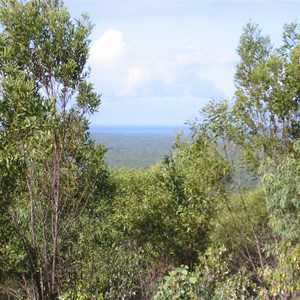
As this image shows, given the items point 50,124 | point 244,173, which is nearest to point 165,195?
point 244,173

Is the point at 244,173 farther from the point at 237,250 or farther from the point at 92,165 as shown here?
the point at 92,165

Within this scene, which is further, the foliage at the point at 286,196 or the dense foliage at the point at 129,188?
the foliage at the point at 286,196

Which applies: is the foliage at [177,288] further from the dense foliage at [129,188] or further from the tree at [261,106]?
the tree at [261,106]

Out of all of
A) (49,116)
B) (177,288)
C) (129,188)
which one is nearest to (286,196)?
(177,288)

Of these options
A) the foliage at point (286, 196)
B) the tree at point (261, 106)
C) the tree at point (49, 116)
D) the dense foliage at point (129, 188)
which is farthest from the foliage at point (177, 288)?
the tree at point (261, 106)

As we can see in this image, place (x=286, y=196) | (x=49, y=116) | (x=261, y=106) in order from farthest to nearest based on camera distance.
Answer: (x=261, y=106) → (x=286, y=196) → (x=49, y=116)

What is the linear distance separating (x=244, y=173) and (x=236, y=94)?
2892 mm

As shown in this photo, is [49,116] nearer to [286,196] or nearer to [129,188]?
[286,196]

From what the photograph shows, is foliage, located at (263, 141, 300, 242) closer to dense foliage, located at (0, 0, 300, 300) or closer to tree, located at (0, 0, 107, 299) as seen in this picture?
dense foliage, located at (0, 0, 300, 300)

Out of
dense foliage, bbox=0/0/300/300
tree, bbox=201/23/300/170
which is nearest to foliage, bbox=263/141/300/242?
dense foliage, bbox=0/0/300/300

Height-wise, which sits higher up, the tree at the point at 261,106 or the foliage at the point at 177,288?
the tree at the point at 261,106

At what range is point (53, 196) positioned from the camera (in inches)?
364

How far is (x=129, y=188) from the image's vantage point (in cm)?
1738

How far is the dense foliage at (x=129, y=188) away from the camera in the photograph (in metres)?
7.99
